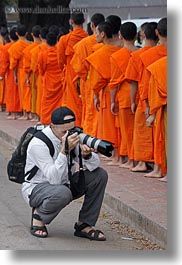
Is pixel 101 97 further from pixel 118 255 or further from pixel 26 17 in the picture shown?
pixel 26 17

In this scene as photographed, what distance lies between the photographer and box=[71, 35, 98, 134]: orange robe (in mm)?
10148

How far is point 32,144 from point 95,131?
12.5 feet

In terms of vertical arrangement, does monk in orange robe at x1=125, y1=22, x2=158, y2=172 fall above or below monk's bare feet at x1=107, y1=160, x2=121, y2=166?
above

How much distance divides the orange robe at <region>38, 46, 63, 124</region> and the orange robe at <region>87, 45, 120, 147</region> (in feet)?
10.3

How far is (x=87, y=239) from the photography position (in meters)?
6.68

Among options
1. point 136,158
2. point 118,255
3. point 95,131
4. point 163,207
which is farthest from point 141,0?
point 118,255

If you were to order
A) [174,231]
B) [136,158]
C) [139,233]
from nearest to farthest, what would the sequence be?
[174,231] → [139,233] → [136,158]

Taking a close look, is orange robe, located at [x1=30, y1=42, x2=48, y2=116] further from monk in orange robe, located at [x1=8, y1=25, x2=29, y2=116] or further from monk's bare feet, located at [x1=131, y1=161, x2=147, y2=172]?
monk's bare feet, located at [x1=131, y1=161, x2=147, y2=172]

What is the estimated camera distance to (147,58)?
8398 mm

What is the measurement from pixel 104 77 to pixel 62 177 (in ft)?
10.4

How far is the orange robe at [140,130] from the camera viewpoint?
8.68m

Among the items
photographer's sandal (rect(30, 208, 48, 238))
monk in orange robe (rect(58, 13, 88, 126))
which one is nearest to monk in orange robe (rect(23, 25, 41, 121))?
monk in orange robe (rect(58, 13, 88, 126))

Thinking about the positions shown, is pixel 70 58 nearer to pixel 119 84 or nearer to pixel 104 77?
pixel 104 77

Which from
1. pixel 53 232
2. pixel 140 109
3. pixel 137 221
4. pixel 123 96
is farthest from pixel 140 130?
pixel 53 232
